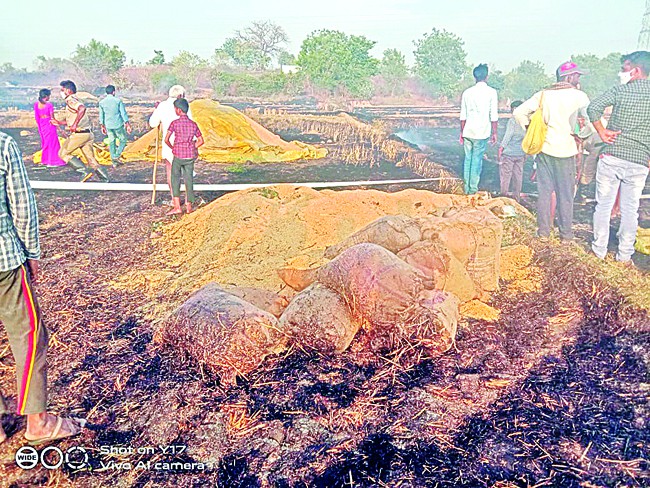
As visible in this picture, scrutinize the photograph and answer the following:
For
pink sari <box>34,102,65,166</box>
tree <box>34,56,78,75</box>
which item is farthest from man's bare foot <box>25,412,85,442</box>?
tree <box>34,56,78,75</box>

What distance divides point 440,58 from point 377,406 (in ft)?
177

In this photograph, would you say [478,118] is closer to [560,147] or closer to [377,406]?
[560,147]

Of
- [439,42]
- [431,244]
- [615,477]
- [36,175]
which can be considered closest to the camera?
[615,477]

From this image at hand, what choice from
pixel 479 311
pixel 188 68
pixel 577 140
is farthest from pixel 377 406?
pixel 188 68

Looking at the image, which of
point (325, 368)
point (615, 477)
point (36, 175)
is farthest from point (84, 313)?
point (36, 175)

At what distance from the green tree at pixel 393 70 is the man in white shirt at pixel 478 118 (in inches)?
1683

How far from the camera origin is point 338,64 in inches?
1533

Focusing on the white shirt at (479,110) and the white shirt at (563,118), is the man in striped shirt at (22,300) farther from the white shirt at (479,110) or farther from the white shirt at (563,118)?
the white shirt at (479,110)

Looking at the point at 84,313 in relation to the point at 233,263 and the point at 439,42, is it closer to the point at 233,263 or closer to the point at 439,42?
the point at 233,263

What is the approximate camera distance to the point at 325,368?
314 centimetres

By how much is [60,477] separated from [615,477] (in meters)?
2.61

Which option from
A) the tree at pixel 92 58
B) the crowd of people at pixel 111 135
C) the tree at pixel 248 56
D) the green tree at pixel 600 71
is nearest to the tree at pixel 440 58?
the green tree at pixel 600 71

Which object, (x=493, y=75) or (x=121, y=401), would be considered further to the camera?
(x=493, y=75)

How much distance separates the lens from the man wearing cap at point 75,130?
27.0ft
